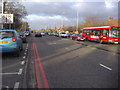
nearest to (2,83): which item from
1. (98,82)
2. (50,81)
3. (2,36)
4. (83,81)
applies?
(50,81)

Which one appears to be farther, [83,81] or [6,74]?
[6,74]

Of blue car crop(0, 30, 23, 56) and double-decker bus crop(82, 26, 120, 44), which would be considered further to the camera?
double-decker bus crop(82, 26, 120, 44)

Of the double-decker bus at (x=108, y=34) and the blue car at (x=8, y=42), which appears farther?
the double-decker bus at (x=108, y=34)

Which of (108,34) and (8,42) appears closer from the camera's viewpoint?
(8,42)

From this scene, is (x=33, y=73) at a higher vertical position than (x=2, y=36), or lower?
lower

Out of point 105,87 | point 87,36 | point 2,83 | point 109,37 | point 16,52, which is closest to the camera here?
point 105,87

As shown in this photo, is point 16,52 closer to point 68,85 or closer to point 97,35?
point 68,85

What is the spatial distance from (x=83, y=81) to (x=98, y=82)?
0.50 m

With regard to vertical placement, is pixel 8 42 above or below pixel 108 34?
below

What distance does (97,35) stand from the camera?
28.9 m

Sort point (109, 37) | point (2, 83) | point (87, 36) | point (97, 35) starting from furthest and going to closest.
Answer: point (87, 36) < point (97, 35) < point (109, 37) < point (2, 83)

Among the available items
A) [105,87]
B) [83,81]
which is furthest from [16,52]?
[105,87]

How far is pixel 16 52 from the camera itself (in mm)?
11148

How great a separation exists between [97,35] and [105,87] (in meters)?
24.5
